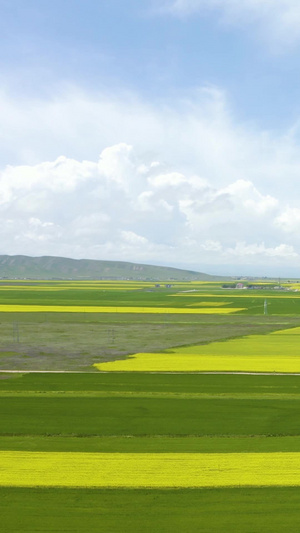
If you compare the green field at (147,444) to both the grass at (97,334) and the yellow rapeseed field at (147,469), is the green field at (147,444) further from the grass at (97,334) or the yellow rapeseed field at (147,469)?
the grass at (97,334)

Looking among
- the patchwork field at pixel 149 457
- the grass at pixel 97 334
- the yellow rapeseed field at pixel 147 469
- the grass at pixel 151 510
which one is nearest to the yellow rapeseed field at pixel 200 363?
the grass at pixel 97 334

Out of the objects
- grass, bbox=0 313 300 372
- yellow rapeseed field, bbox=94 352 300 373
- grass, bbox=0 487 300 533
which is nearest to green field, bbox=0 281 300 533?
grass, bbox=0 487 300 533

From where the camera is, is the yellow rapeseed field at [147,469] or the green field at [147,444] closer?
the green field at [147,444]

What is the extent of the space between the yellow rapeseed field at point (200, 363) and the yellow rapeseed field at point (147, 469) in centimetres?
1871

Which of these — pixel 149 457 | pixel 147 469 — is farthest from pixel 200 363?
pixel 147 469

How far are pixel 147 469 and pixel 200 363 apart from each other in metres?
23.5

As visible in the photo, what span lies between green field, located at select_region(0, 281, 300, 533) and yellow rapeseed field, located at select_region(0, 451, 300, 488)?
41mm

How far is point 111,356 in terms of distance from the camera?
46031 millimetres

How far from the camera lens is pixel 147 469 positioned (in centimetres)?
1923

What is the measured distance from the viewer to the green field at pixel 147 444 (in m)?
16.1

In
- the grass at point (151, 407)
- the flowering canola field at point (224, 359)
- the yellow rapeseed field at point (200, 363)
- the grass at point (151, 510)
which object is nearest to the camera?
the grass at point (151, 510)

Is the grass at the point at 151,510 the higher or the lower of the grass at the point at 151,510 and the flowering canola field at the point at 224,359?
the lower

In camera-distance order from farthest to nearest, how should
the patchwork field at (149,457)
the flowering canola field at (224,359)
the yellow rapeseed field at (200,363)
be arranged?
the flowering canola field at (224,359) → the yellow rapeseed field at (200,363) → the patchwork field at (149,457)

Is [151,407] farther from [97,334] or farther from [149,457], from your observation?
[97,334]
